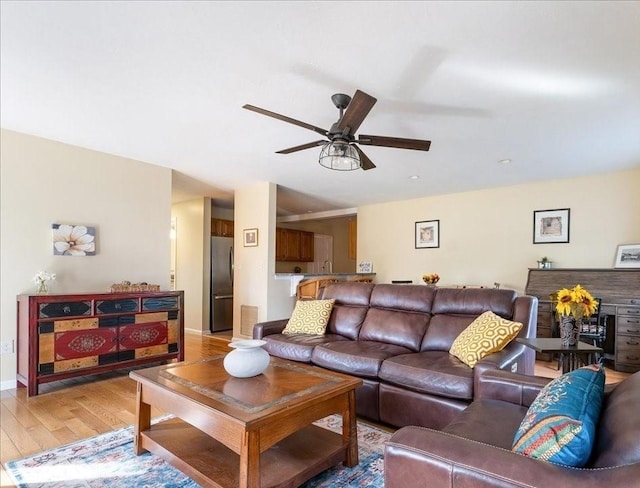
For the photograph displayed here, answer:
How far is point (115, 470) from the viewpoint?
2.04 m

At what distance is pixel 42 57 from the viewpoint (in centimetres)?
228

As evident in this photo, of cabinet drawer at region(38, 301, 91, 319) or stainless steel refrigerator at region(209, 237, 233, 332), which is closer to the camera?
cabinet drawer at region(38, 301, 91, 319)

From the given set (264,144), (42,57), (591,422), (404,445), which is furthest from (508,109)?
(42,57)

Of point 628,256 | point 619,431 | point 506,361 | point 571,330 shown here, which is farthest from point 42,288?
point 628,256

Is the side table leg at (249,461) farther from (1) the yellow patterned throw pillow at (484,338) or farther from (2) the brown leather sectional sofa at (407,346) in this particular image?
(1) the yellow patterned throw pillow at (484,338)

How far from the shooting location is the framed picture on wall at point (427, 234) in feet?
21.1

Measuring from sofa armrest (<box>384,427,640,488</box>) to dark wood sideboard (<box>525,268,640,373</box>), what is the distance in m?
4.27

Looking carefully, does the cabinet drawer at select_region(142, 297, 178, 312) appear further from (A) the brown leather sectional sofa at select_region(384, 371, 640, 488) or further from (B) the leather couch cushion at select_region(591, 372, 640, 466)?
(B) the leather couch cushion at select_region(591, 372, 640, 466)

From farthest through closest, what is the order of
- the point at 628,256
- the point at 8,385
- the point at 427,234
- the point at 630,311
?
the point at 427,234 → the point at 628,256 → the point at 630,311 → the point at 8,385

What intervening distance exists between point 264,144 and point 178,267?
4.09 m

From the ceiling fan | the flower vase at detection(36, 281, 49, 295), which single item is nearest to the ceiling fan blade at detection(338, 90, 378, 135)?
the ceiling fan

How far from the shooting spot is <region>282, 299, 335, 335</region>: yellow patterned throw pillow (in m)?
3.56

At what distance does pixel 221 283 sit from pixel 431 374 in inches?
203

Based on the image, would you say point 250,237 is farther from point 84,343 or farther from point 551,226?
point 551,226
